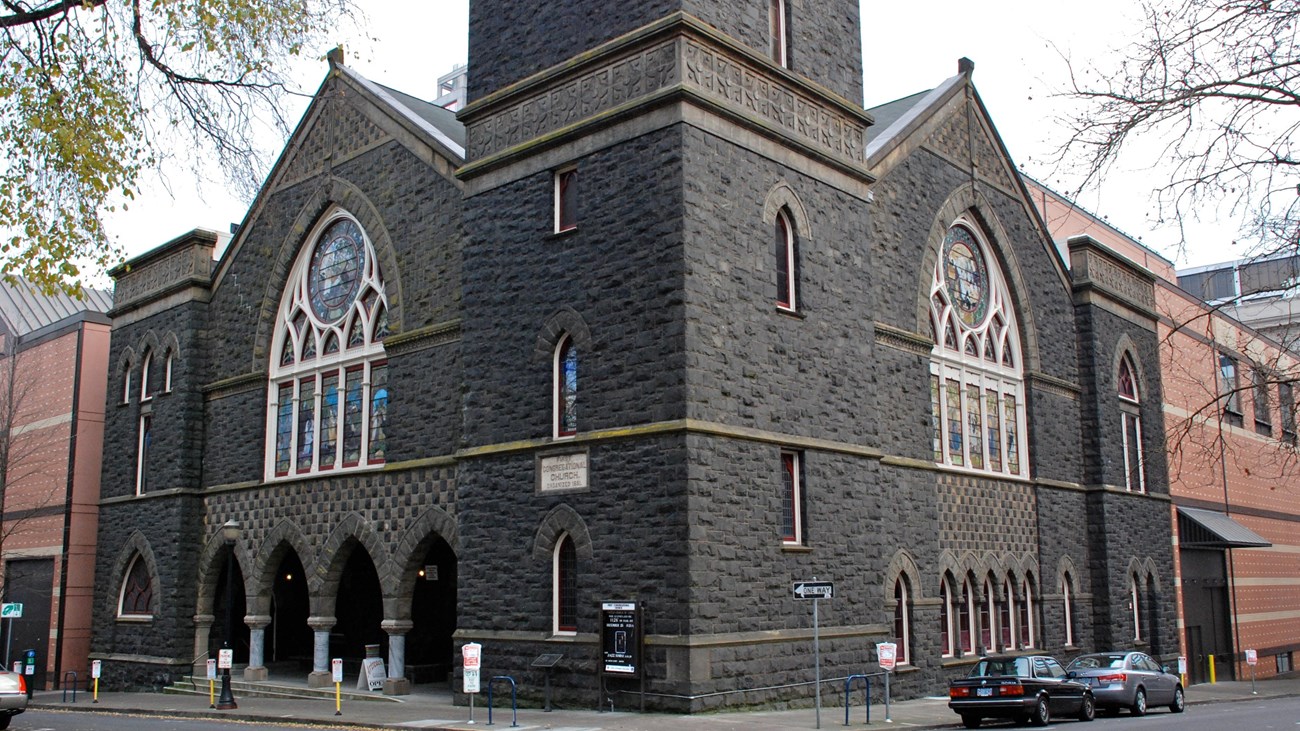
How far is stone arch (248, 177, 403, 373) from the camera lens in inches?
1056

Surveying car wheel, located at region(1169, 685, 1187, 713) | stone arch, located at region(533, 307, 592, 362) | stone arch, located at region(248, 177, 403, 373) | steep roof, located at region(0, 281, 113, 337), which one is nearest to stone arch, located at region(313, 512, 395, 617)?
stone arch, located at region(248, 177, 403, 373)

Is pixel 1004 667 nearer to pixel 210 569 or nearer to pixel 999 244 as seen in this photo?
pixel 999 244

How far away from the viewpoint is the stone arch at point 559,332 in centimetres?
2116

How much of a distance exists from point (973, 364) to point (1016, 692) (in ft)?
36.5

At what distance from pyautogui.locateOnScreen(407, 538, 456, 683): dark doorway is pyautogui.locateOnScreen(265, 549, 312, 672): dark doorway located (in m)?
5.29

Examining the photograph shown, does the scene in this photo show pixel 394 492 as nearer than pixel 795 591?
No

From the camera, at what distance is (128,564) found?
33.0m

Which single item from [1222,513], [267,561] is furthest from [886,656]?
[1222,513]

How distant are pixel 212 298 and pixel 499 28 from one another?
13438 millimetres

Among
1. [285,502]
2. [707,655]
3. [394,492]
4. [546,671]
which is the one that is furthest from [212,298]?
[707,655]

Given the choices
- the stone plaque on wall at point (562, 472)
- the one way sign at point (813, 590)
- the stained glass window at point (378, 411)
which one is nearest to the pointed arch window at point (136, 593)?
the stained glass window at point (378, 411)

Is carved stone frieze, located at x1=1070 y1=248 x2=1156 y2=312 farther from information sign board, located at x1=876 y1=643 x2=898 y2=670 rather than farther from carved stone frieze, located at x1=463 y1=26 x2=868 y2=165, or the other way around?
information sign board, located at x1=876 y1=643 x2=898 y2=670

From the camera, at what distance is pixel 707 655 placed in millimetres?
18859

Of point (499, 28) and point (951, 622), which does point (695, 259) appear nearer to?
point (499, 28)
